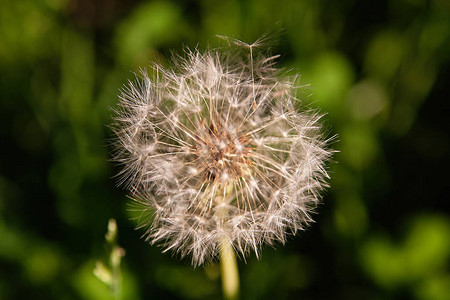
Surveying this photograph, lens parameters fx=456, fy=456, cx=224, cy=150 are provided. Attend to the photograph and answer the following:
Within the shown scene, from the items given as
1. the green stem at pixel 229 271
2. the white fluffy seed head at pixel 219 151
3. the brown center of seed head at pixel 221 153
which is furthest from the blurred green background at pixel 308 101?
the brown center of seed head at pixel 221 153

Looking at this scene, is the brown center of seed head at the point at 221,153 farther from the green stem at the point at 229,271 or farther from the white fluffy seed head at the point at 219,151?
the green stem at the point at 229,271

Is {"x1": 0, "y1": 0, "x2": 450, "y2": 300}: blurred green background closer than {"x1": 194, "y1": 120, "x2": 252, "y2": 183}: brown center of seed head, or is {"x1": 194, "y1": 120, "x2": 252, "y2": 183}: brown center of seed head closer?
{"x1": 194, "y1": 120, "x2": 252, "y2": 183}: brown center of seed head

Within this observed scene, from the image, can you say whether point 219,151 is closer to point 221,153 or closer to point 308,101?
point 221,153

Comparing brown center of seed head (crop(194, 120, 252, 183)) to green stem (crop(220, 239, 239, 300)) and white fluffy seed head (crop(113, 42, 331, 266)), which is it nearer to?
white fluffy seed head (crop(113, 42, 331, 266))

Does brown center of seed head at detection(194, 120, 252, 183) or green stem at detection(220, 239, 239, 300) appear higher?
brown center of seed head at detection(194, 120, 252, 183)

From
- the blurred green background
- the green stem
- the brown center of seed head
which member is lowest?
the green stem

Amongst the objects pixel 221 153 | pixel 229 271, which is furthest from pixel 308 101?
pixel 229 271


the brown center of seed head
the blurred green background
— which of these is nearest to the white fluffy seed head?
the brown center of seed head
